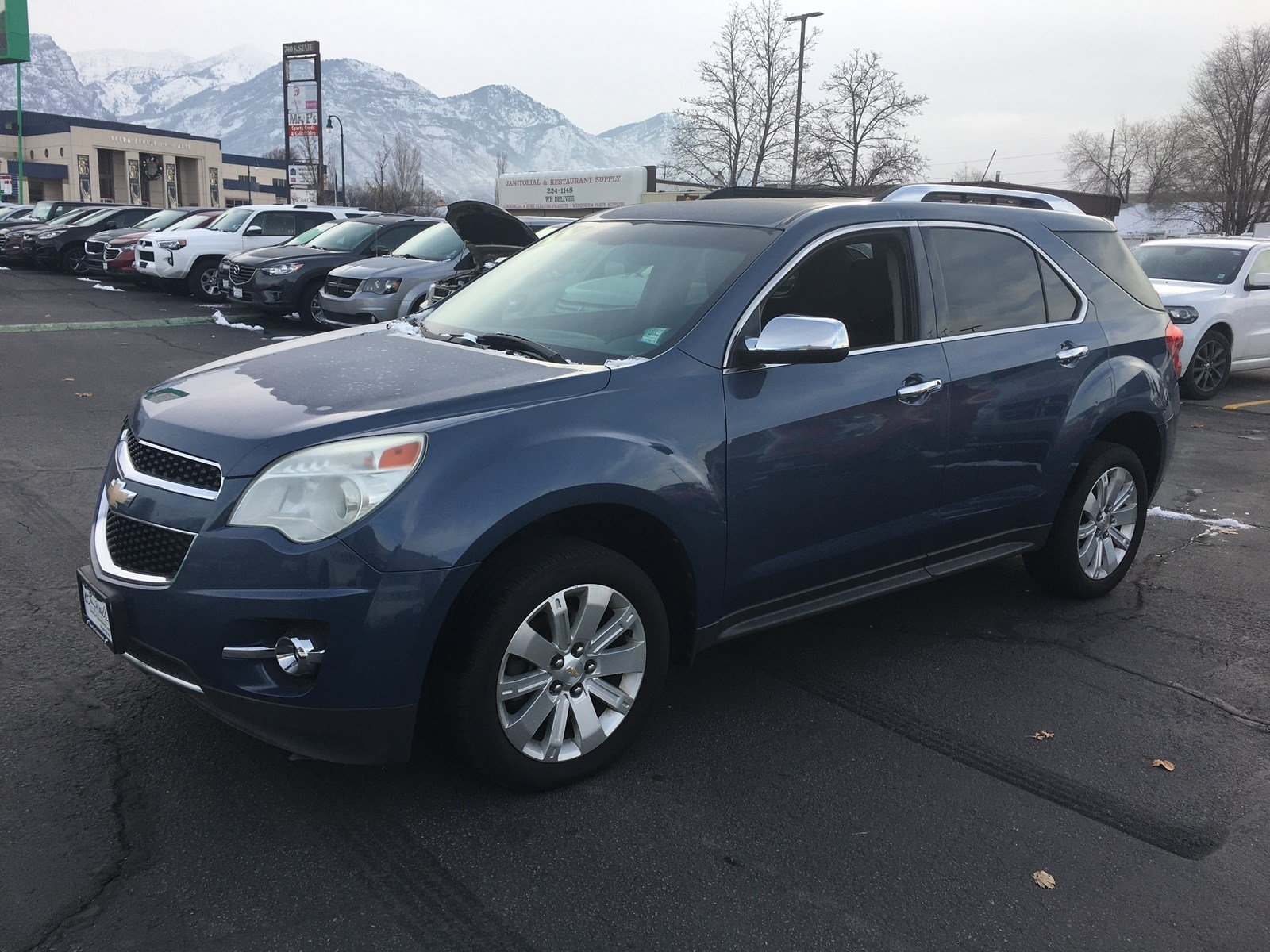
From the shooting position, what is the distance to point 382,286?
12766mm

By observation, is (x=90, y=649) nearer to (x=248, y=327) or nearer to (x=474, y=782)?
(x=474, y=782)

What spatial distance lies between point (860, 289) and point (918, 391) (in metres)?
0.45

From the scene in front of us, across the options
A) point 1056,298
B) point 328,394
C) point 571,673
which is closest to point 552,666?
point 571,673

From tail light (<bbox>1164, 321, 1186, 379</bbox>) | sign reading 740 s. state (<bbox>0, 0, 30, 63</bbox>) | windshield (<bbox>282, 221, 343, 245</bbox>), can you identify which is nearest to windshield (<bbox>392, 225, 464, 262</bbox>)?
windshield (<bbox>282, 221, 343, 245</bbox>)

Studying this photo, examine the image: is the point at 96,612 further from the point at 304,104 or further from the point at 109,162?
the point at 109,162

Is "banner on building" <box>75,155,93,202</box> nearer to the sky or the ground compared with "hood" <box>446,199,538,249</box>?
nearer to the sky

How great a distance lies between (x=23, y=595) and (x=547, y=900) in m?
3.10

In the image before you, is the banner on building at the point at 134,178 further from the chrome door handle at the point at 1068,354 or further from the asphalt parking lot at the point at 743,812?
the chrome door handle at the point at 1068,354

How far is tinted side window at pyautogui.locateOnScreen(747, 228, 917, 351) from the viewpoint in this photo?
403cm

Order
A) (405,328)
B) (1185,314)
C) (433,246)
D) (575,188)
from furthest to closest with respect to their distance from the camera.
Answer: (575,188)
(433,246)
(1185,314)
(405,328)

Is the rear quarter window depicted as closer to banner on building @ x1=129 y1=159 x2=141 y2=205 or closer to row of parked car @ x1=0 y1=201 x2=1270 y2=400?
row of parked car @ x1=0 y1=201 x2=1270 y2=400

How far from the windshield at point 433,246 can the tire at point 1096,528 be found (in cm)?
972

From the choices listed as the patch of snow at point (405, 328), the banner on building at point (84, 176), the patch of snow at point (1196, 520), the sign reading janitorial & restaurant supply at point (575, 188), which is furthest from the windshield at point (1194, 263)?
the banner on building at point (84, 176)

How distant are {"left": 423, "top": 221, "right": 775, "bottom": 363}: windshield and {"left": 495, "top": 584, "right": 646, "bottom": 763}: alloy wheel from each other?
2.89 ft
